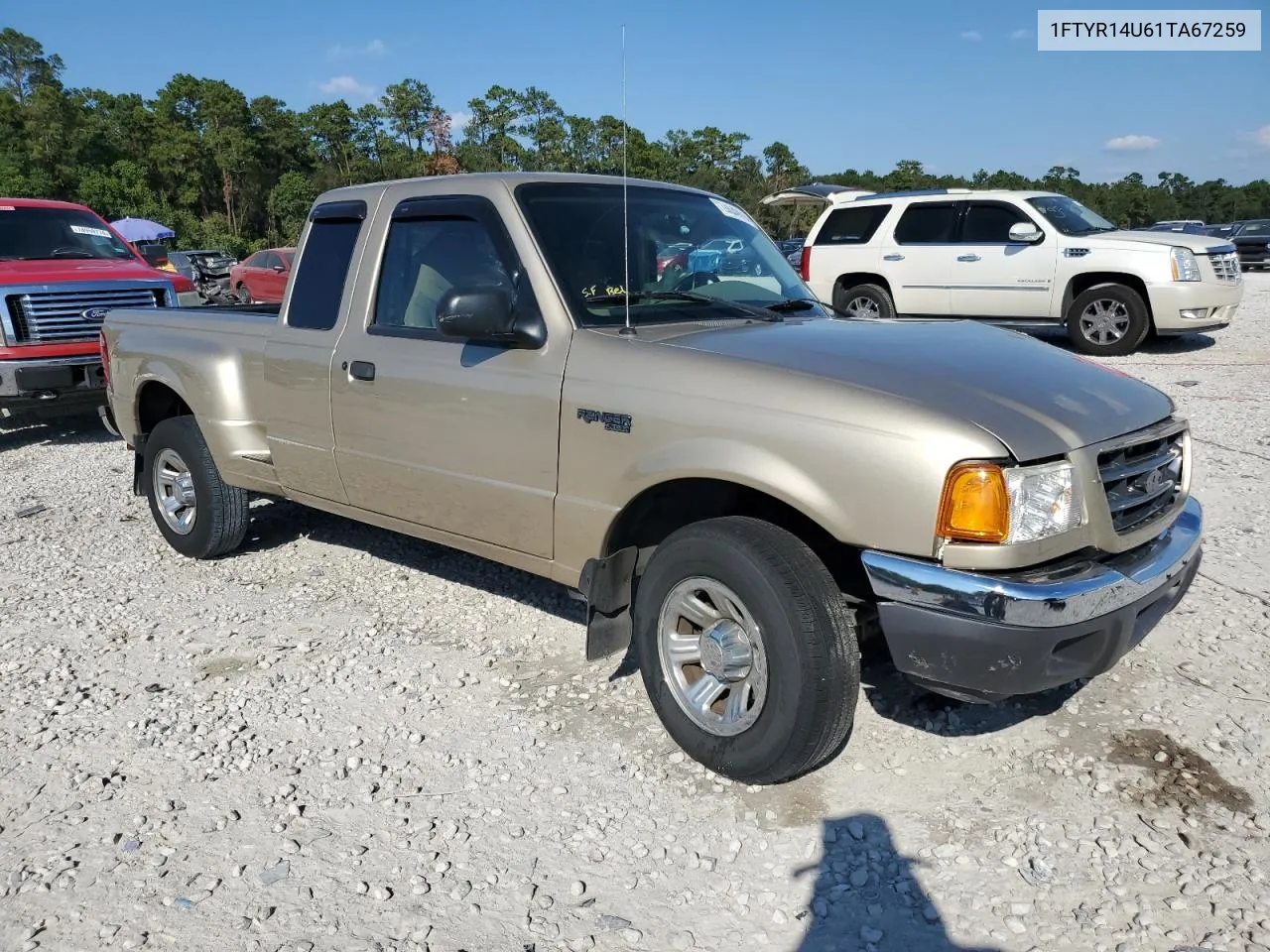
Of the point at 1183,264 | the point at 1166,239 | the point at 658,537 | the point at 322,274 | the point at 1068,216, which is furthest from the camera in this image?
the point at 1068,216

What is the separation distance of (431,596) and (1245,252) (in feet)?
104

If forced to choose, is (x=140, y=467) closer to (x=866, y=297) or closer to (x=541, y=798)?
(x=541, y=798)

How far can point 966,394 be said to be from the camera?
286 cm

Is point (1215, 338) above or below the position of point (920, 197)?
below

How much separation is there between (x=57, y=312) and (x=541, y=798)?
7699 mm

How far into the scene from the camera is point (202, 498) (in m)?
5.39

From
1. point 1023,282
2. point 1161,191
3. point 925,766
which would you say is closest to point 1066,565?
point 925,766

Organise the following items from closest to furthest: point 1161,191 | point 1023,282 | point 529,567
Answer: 1. point 529,567
2. point 1023,282
3. point 1161,191

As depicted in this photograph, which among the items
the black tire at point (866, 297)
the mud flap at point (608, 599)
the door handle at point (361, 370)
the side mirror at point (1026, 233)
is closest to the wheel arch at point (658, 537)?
the mud flap at point (608, 599)

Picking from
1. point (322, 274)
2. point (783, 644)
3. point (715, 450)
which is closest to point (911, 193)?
point (322, 274)

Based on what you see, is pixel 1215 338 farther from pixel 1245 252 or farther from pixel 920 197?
pixel 1245 252

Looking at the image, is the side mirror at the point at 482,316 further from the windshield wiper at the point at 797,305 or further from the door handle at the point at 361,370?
the windshield wiper at the point at 797,305

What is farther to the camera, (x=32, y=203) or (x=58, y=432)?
(x=32, y=203)

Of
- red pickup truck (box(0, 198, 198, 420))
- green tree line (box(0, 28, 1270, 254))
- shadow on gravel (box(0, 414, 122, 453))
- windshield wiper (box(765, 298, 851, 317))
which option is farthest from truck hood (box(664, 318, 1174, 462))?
green tree line (box(0, 28, 1270, 254))
